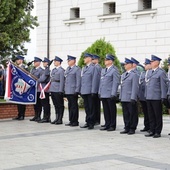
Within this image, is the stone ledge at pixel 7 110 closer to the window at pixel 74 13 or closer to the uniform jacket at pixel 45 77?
the uniform jacket at pixel 45 77

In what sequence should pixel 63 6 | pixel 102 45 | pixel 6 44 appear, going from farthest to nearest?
pixel 63 6 < pixel 102 45 < pixel 6 44

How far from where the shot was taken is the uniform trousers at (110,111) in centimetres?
1203

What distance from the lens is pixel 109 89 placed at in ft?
39.0

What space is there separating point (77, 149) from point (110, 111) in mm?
3207

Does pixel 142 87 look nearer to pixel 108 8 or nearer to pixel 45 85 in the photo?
pixel 45 85

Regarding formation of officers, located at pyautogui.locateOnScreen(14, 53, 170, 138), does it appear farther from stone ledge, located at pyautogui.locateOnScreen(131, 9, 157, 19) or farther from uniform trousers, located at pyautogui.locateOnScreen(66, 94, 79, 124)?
stone ledge, located at pyautogui.locateOnScreen(131, 9, 157, 19)

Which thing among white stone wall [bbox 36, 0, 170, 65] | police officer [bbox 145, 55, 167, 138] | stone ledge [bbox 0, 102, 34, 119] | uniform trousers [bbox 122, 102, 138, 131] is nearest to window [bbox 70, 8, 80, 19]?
white stone wall [bbox 36, 0, 170, 65]

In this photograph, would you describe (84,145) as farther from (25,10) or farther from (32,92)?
(25,10)

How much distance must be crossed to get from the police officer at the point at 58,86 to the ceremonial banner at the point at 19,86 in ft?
2.54

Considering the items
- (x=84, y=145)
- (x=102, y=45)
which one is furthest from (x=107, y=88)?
(x=102, y=45)

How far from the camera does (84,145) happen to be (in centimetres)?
953

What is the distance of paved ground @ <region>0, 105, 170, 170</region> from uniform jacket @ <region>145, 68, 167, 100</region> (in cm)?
93

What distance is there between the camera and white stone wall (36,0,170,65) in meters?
19.1

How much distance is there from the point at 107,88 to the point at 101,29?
→ 379 inches
